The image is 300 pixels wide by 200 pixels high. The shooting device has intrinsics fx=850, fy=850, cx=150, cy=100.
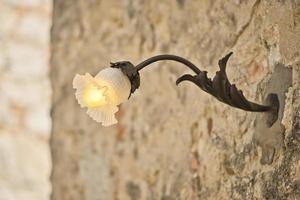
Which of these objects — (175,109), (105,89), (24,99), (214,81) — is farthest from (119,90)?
(24,99)

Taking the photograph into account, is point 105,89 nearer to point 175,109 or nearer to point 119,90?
point 119,90

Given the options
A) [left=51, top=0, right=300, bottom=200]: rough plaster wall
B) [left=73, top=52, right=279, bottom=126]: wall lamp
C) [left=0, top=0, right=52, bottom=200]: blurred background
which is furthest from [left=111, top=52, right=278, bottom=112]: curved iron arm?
[left=0, top=0, right=52, bottom=200]: blurred background

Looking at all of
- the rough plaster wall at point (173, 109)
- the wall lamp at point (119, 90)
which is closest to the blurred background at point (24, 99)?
the rough plaster wall at point (173, 109)

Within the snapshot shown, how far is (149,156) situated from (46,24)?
157 cm

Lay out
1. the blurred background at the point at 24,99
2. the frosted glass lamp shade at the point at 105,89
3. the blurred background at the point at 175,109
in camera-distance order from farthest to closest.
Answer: the blurred background at the point at 24,99
the blurred background at the point at 175,109
the frosted glass lamp shade at the point at 105,89

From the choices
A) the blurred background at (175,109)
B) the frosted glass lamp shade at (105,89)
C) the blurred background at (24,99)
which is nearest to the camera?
the frosted glass lamp shade at (105,89)

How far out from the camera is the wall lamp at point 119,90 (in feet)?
5.65

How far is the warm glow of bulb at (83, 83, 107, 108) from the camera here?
1720mm

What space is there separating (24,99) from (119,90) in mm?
2280

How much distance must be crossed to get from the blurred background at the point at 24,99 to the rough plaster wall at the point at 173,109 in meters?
0.83

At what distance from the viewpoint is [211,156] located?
2168mm

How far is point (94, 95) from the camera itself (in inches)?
67.7

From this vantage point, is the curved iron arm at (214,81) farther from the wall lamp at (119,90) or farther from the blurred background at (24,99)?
the blurred background at (24,99)

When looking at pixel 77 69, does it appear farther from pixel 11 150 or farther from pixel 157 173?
pixel 11 150
